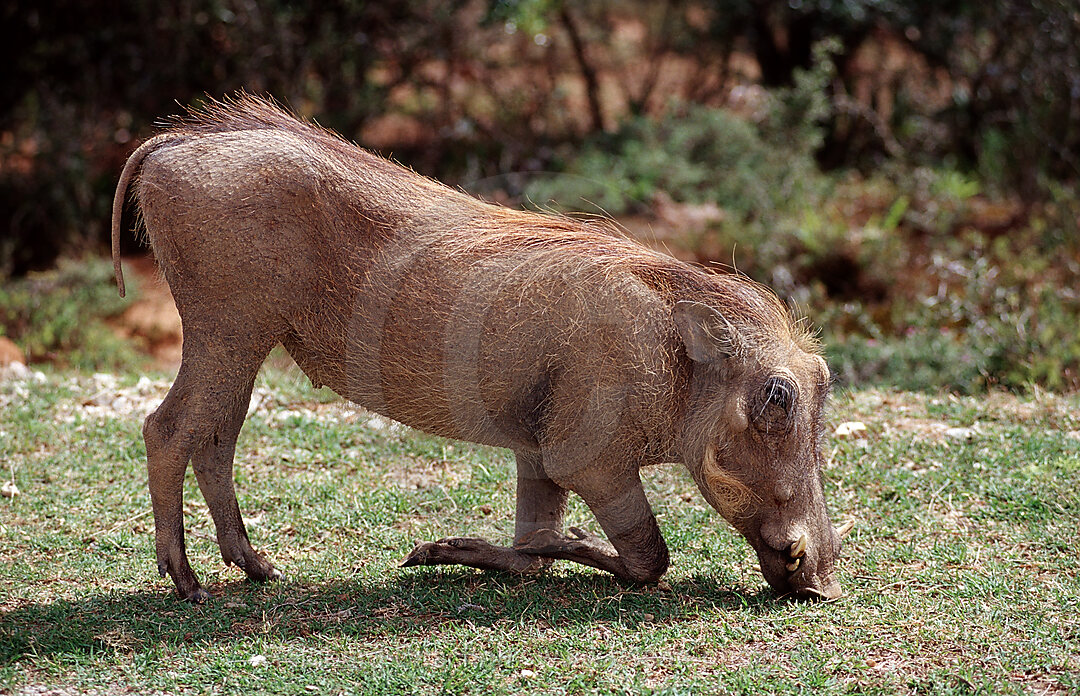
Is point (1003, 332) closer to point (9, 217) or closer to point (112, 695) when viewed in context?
point (112, 695)

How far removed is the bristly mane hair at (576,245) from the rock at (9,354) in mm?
3220

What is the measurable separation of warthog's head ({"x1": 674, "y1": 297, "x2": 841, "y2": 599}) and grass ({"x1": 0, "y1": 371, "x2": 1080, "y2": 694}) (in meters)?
0.17

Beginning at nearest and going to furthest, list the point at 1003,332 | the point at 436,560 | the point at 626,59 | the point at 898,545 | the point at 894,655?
1. the point at 894,655
2. the point at 436,560
3. the point at 898,545
4. the point at 1003,332
5. the point at 626,59

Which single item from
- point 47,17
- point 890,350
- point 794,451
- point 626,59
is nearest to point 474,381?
point 794,451

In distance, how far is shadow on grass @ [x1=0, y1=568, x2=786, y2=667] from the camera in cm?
323

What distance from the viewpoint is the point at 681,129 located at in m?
9.57

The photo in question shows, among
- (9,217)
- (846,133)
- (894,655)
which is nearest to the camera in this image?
(894,655)

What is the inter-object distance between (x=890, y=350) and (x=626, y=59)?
6431 mm

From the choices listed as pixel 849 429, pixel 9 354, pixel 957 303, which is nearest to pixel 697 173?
pixel 957 303

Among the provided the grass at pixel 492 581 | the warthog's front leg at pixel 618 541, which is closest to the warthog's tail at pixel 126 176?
the grass at pixel 492 581

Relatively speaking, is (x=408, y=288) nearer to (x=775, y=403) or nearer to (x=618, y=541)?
(x=618, y=541)

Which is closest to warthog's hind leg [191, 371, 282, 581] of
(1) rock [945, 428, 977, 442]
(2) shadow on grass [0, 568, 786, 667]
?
(2) shadow on grass [0, 568, 786, 667]

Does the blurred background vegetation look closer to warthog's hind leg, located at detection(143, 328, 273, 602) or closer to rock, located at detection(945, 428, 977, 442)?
rock, located at detection(945, 428, 977, 442)

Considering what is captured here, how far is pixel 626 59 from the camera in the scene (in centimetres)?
1198
